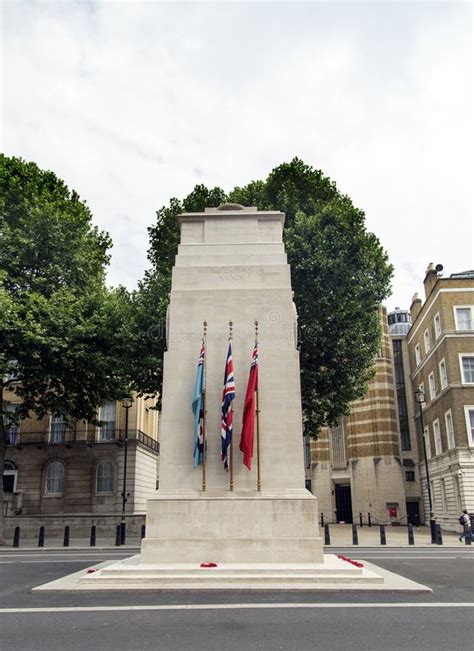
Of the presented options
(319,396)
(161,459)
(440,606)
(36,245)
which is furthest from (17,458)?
(440,606)

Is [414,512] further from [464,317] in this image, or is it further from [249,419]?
[249,419]

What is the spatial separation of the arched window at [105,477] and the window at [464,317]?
23.4m

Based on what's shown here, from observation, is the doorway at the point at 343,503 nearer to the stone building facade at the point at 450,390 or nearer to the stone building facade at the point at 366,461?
the stone building facade at the point at 366,461

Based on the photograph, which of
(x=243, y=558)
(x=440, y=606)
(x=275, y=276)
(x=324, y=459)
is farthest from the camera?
(x=324, y=459)

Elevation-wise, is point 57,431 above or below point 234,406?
above

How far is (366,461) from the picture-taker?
4619cm

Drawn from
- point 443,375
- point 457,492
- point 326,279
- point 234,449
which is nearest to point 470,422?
point 443,375

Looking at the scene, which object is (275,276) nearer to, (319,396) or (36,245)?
(319,396)

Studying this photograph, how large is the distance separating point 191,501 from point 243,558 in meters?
1.56

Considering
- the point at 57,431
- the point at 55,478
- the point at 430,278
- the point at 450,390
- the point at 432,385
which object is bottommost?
the point at 55,478

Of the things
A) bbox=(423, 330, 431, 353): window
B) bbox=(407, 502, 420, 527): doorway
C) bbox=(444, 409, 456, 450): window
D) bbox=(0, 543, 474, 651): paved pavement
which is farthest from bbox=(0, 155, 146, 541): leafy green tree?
bbox=(407, 502, 420, 527): doorway

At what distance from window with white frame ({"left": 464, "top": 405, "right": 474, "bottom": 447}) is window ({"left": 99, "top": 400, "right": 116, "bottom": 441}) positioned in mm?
21406

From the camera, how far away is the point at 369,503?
147 feet

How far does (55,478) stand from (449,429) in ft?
81.1
